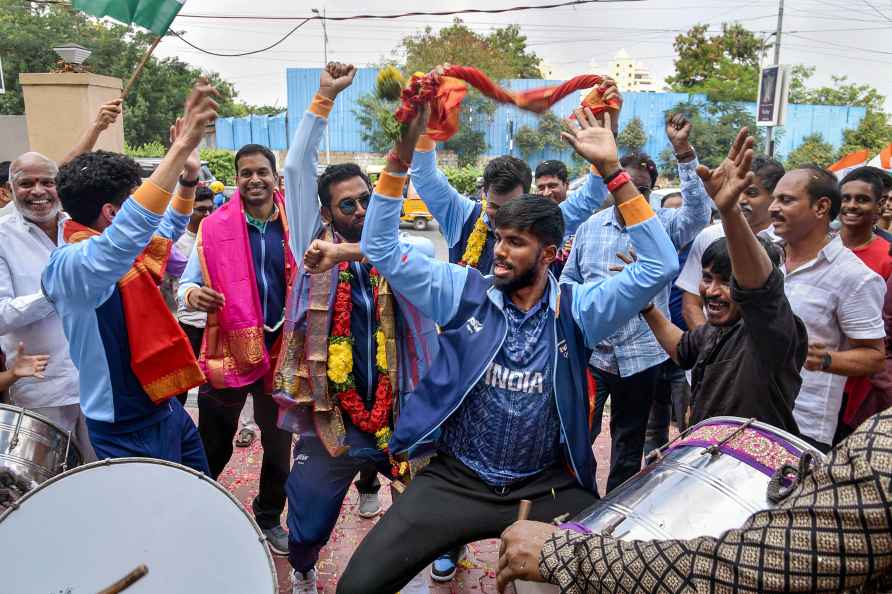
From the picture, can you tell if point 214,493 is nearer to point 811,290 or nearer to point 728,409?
point 728,409

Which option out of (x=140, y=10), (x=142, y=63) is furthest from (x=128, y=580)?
(x=140, y=10)

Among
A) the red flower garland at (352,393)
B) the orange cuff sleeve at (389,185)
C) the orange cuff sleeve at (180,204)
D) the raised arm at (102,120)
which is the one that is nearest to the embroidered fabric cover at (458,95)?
the orange cuff sleeve at (389,185)

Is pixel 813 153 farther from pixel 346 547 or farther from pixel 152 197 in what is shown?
pixel 152 197

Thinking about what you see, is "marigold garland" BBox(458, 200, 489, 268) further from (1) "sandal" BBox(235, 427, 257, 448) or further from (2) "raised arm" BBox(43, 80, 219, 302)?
(1) "sandal" BBox(235, 427, 257, 448)

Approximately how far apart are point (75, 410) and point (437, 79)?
2526 mm

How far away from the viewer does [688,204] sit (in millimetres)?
4520

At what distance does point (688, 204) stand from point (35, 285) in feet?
12.6

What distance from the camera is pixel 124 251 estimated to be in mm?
2498

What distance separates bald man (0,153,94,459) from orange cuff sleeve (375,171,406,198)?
183cm

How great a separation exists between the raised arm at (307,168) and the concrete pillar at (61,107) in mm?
9560

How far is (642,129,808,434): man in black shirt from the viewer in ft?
7.63

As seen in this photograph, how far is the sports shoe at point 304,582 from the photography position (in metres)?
3.46

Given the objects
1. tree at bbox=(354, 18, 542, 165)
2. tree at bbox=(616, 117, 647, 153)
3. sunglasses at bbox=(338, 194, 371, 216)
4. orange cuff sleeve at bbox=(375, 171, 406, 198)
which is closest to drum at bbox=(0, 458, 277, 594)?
orange cuff sleeve at bbox=(375, 171, 406, 198)

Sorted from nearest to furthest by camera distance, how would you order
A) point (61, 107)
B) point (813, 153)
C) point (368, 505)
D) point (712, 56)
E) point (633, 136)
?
point (368, 505) → point (61, 107) → point (633, 136) → point (813, 153) → point (712, 56)
